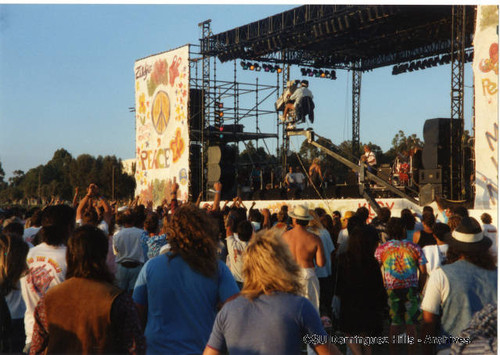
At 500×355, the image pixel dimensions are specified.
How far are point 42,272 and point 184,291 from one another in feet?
3.85

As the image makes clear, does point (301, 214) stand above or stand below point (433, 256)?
above

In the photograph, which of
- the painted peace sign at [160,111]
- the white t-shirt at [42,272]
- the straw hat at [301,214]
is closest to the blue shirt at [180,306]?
the white t-shirt at [42,272]

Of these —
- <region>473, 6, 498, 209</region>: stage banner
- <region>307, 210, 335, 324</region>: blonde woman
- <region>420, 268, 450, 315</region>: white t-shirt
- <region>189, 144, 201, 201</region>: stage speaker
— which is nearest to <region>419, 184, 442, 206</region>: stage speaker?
<region>473, 6, 498, 209</region>: stage banner

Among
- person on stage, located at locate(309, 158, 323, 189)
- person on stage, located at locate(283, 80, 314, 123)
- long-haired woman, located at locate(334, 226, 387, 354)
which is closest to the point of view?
long-haired woman, located at locate(334, 226, 387, 354)

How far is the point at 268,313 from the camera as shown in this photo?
2.66 metres

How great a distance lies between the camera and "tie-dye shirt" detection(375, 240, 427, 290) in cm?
533

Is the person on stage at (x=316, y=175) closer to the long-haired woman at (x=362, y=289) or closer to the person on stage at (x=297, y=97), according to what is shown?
the person on stage at (x=297, y=97)

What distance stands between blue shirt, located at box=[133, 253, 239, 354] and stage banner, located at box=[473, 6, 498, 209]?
9.11m

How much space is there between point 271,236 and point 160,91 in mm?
18962

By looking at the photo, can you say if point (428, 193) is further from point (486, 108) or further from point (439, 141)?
point (486, 108)

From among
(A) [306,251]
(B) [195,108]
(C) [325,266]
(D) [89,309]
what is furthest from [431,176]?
(D) [89,309]

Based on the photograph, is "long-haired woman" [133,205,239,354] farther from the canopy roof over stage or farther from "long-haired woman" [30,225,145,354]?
the canopy roof over stage

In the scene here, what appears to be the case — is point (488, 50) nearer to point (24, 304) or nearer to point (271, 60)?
point (24, 304)

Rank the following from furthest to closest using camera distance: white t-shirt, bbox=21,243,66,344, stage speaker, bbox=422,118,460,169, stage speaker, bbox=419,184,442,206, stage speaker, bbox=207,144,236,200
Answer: stage speaker, bbox=207,144,236,200 < stage speaker, bbox=422,118,460,169 < stage speaker, bbox=419,184,442,206 < white t-shirt, bbox=21,243,66,344
